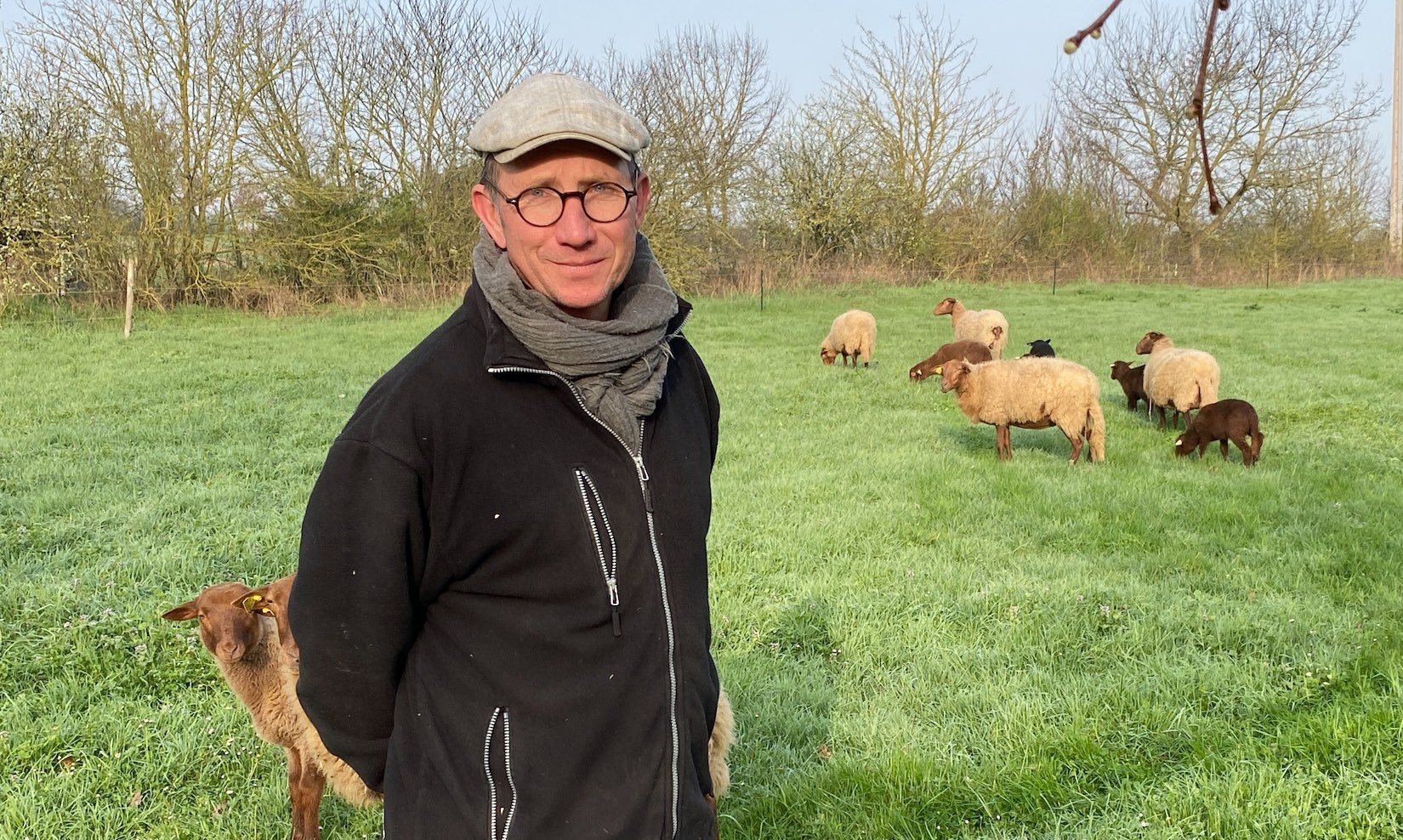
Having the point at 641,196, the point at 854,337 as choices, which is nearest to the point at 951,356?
the point at 854,337

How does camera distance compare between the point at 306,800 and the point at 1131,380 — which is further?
the point at 1131,380

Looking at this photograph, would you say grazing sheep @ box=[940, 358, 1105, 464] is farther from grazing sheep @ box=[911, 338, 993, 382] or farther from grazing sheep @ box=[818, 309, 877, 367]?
grazing sheep @ box=[818, 309, 877, 367]

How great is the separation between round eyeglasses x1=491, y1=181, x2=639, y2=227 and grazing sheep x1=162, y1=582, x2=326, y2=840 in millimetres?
2226

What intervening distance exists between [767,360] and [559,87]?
49.9 feet

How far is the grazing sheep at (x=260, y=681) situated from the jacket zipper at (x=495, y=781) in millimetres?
1850

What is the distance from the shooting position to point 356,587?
1.53 meters

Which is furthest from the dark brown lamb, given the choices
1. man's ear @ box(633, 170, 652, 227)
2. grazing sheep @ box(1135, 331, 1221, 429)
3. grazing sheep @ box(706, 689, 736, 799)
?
man's ear @ box(633, 170, 652, 227)

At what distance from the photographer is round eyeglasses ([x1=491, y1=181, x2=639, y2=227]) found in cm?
165

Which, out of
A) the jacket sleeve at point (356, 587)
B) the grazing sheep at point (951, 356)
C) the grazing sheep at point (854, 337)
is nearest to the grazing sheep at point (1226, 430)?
the grazing sheep at point (951, 356)

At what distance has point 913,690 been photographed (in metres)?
Result: 4.17

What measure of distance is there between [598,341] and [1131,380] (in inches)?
468

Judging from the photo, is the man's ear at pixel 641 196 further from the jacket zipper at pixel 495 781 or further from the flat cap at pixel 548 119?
the jacket zipper at pixel 495 781

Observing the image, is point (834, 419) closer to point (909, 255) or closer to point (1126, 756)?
point (1126, 756)

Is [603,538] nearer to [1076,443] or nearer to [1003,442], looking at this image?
[1003,442]
